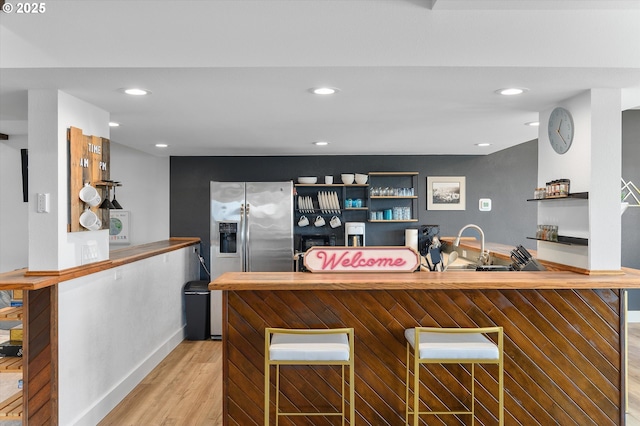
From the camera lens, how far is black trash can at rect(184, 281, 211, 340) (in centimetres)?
554

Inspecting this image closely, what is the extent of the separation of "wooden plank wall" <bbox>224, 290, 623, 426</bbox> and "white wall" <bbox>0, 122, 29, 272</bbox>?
4334mm

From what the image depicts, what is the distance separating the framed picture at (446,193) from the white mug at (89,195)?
173 inches

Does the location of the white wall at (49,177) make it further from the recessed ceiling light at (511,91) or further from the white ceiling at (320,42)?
the recessed ceiling light at (511,91)

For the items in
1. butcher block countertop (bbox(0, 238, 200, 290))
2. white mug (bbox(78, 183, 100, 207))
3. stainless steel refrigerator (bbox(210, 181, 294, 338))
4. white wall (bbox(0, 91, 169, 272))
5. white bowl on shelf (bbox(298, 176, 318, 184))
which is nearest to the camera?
butcher block countertop (bbox(0, 238, 200, 290))

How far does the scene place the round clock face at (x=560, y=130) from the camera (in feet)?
10.8

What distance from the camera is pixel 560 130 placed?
341 cm

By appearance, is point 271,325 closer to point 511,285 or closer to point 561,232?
point 511,285

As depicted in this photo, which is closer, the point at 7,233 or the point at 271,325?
the point at 271,325

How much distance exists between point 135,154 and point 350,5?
15.1 ft

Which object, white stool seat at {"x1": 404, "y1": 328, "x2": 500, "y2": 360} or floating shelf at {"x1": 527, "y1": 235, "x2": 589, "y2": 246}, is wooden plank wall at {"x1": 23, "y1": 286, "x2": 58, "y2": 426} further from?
floating shelf at {"x1": 527, "y1": 235, "x2": 589, "y2": 246}

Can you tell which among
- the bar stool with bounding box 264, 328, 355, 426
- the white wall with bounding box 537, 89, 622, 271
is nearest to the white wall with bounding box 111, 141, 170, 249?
the bar stool with bounding box 264, 328, 355, 426

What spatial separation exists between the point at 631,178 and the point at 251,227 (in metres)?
4.84

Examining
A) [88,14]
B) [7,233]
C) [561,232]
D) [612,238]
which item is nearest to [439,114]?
[561,232]

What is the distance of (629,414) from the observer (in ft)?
11.1
